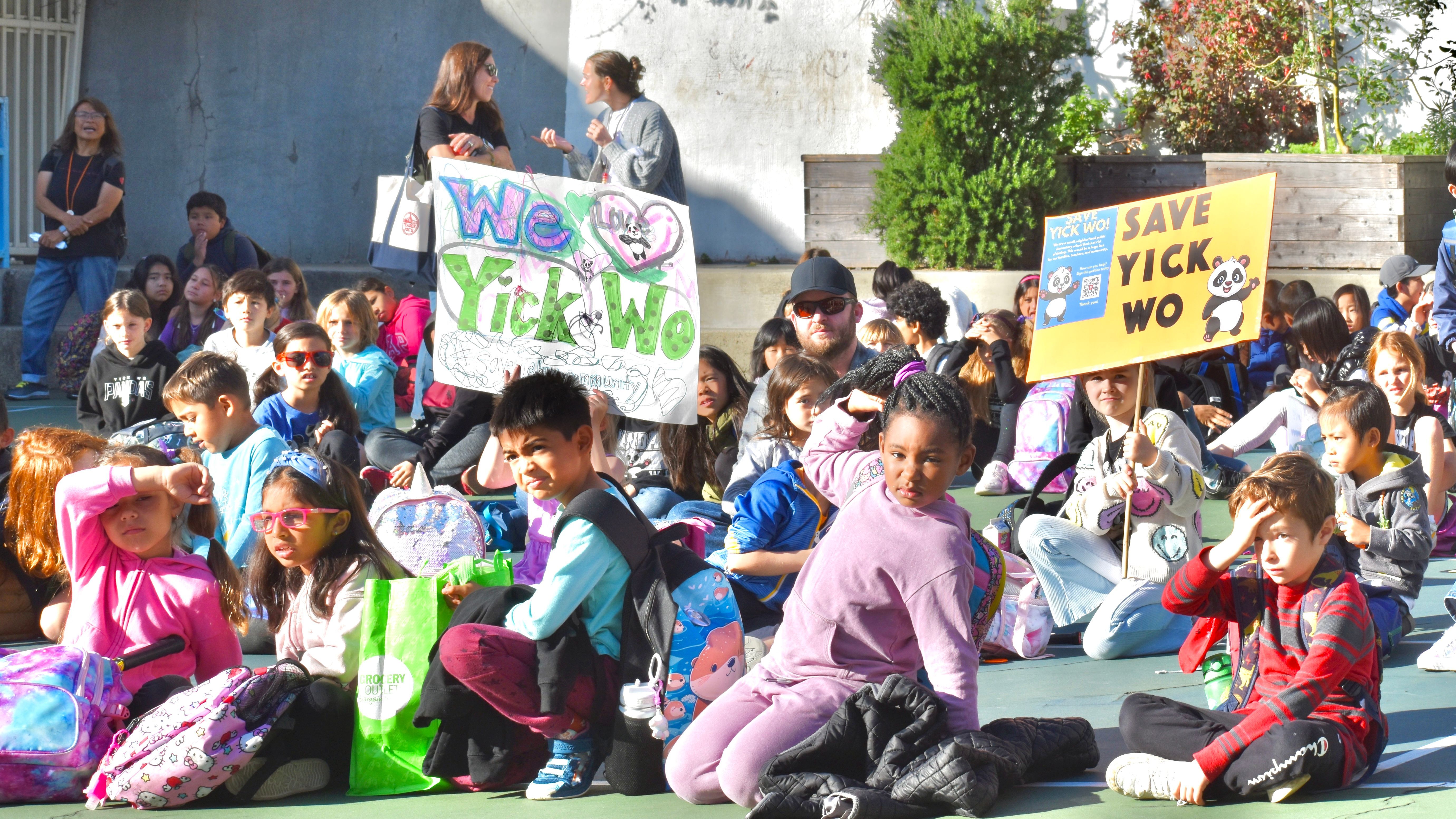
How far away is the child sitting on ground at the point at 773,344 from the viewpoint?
7727mm

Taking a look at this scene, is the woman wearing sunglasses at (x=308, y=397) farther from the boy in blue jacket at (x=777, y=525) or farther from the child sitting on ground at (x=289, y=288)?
the child sitting on ground at (x=289, y=288)

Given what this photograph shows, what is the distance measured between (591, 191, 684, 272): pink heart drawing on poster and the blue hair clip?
1.77m

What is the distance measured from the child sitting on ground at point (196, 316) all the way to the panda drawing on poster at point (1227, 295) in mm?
6520

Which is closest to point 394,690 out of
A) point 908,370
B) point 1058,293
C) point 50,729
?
point 50,729

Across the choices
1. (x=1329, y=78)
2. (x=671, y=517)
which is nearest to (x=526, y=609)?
(x=671, y=517)

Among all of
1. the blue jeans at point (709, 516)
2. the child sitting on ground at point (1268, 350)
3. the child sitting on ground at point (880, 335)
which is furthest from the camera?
the child sitting on ground at point (1268, 350)

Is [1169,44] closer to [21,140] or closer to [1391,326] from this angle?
[1391,326]

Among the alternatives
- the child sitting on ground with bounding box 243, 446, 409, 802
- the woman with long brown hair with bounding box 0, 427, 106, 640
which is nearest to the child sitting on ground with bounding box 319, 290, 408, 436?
the woman with long brown hair with bounding box 0, 427, 106, 640

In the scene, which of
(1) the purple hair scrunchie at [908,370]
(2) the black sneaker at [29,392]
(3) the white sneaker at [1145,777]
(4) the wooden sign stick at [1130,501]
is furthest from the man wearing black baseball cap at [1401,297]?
(2) the black sneaker at [29,392]

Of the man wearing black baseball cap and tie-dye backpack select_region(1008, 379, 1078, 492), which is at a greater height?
the man wearing black baseball cap

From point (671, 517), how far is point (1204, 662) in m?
2.56

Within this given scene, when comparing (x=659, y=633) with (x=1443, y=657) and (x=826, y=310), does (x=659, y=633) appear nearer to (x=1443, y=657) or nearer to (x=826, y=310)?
(x=1443, y=657)

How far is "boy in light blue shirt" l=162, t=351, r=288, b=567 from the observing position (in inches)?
218

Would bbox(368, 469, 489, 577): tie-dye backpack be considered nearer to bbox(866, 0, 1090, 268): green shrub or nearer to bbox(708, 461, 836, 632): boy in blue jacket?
bbox(708, 461, 836, 632): boy in blue jacket
